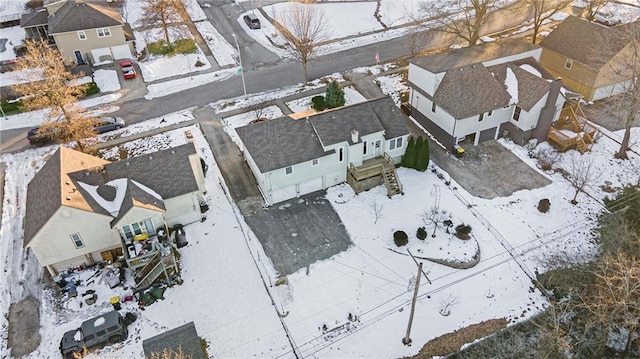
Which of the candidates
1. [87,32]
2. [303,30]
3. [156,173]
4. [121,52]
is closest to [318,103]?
[303,30]

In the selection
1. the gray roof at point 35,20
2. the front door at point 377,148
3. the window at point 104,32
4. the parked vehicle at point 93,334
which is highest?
the gray roof at point 35,20

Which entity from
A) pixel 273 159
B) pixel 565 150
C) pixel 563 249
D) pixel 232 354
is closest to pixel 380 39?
pixel 565 150

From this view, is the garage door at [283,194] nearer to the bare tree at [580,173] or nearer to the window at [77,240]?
the window at [77,240]

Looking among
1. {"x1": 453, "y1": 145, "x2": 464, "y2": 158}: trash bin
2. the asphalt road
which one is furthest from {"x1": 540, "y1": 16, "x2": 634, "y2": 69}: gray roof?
{"x1": 453, "y1": 145, "x2": 464, "y2": 158}: trash bin

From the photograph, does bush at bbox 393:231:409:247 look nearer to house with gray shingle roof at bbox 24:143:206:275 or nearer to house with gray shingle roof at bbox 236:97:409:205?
house with gray shingle roof at bbox 236:97:409:205

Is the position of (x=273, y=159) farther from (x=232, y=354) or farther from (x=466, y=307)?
(x=466, y=307)

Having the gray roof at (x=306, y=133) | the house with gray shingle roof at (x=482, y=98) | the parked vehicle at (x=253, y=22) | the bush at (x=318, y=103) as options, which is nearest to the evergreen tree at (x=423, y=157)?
the gray roof at (x=306, y=133)
